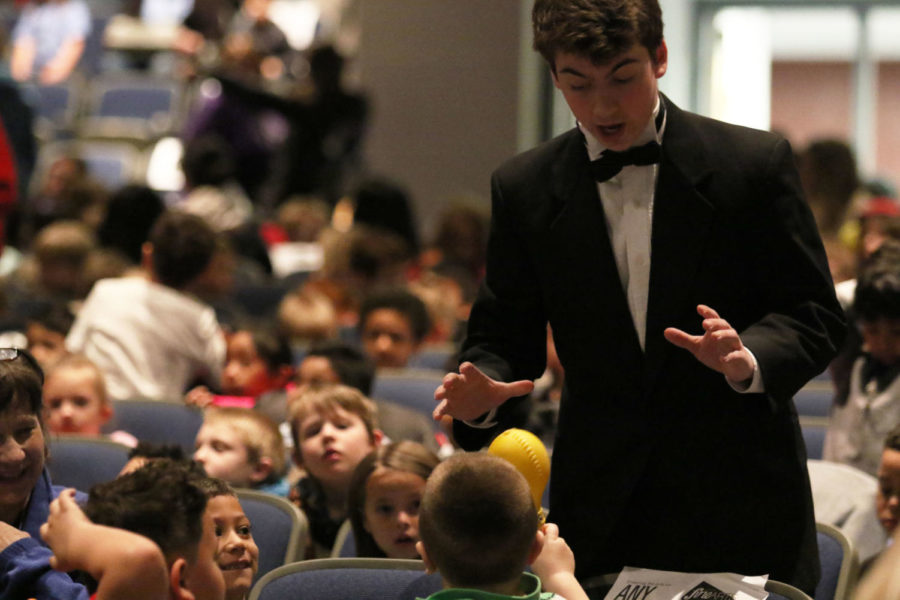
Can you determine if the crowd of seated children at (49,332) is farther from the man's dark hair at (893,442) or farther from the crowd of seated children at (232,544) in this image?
the man's dark hair at (893,442)

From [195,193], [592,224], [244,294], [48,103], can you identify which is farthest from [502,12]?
[592,224]

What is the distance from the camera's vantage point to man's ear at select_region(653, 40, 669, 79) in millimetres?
2160

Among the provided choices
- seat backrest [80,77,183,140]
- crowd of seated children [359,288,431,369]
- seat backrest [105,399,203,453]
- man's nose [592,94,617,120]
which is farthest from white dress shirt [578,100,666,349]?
seat backrest [80,77,183,140]

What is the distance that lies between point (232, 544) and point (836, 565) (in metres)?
1.17

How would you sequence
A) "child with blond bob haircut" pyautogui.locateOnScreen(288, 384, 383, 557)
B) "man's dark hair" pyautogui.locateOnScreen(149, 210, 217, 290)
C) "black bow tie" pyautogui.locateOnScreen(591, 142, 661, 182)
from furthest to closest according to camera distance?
"man's dark hair" pyautogui.locateOnScreen(149, 210, 217, 290), "child with blond bob haircut" pyautogui.locateOnScreen(288, 384, 383, 557), "black bow tie" pyautogui.locateOnScreen(591, 142, 661, 182)

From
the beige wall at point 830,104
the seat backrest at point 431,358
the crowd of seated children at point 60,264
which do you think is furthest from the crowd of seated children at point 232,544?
the beige wall at point 830,104

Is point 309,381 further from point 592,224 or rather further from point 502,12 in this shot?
point 502,12

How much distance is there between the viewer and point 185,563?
2.01m

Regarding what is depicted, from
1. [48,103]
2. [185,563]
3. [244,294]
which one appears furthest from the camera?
[48,103]

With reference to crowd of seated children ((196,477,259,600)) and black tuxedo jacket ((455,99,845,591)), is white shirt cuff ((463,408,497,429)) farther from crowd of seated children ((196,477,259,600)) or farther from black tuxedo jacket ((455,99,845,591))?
crowd of seated children ((196,477,259,600))

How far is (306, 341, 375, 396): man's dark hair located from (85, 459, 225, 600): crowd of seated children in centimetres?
228

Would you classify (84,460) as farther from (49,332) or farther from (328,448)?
(49,332)

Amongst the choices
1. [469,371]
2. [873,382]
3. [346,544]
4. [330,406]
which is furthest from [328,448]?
[469,371]

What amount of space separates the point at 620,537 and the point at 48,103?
1087cm
